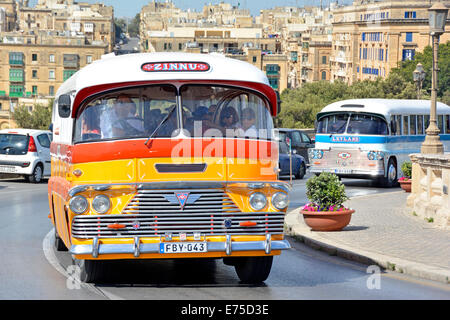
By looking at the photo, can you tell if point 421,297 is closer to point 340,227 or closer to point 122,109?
point 122,109

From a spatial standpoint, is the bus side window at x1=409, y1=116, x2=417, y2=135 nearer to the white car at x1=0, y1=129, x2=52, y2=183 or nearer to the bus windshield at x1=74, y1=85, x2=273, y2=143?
the white car at x1=0, y1=129, x2=52, y2=183

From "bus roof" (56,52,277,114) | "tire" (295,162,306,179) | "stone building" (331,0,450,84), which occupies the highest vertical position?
"stone building" (331,0,450,84)

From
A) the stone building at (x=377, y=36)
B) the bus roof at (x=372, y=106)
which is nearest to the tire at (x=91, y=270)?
the bus roof at (x=372, y=106)

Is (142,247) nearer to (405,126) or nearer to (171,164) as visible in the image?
(171,164)

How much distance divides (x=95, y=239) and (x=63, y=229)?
5.34 ft

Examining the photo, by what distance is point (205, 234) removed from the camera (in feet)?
33.0

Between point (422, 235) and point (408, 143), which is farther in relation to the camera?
point (408, 143)

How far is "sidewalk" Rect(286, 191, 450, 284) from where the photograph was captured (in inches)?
479

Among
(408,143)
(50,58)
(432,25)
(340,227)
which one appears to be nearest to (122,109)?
(340,227)

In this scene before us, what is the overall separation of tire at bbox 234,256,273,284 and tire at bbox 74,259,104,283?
167 cm

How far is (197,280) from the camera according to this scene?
434 inches

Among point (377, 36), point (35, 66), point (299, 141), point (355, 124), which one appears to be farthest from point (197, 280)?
point (35, 66)

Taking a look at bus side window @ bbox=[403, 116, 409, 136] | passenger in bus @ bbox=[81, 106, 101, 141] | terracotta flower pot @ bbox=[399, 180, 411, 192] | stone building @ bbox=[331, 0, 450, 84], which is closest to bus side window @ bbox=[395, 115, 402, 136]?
bus side window @ bbox=[403, 116, 409, 136]

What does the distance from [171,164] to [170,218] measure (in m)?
0.58
